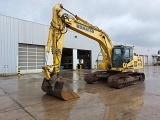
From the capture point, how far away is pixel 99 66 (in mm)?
12234

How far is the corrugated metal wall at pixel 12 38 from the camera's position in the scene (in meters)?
19.7

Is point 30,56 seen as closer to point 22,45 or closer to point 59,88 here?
point 22,45

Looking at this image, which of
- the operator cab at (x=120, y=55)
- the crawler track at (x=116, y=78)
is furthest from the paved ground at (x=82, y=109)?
the operator cab at (x=120, y=55)

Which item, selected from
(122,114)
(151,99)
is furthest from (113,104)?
(151,99)

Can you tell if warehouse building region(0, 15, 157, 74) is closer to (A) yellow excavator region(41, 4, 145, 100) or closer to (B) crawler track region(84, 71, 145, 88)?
(B) crawler track region(84, 71, 145, 88)

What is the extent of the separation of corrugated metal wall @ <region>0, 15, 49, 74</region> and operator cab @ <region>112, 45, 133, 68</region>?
12.8 meters

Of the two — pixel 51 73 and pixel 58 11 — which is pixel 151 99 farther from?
pixel 58 11

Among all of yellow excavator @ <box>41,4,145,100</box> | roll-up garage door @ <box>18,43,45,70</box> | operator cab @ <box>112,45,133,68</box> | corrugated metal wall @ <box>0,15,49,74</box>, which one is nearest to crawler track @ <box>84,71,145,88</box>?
yellow excavator @ <box>41,4,145,100</box>

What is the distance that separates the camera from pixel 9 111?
233 inches

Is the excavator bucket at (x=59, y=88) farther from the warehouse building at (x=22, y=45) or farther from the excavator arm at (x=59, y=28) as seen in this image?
the warehouse building at (x=22, y=45)

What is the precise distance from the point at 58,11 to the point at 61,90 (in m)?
3.39

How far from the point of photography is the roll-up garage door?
70.7ft

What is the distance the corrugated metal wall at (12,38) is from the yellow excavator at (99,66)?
11620 mm

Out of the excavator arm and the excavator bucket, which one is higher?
the excavator arm
